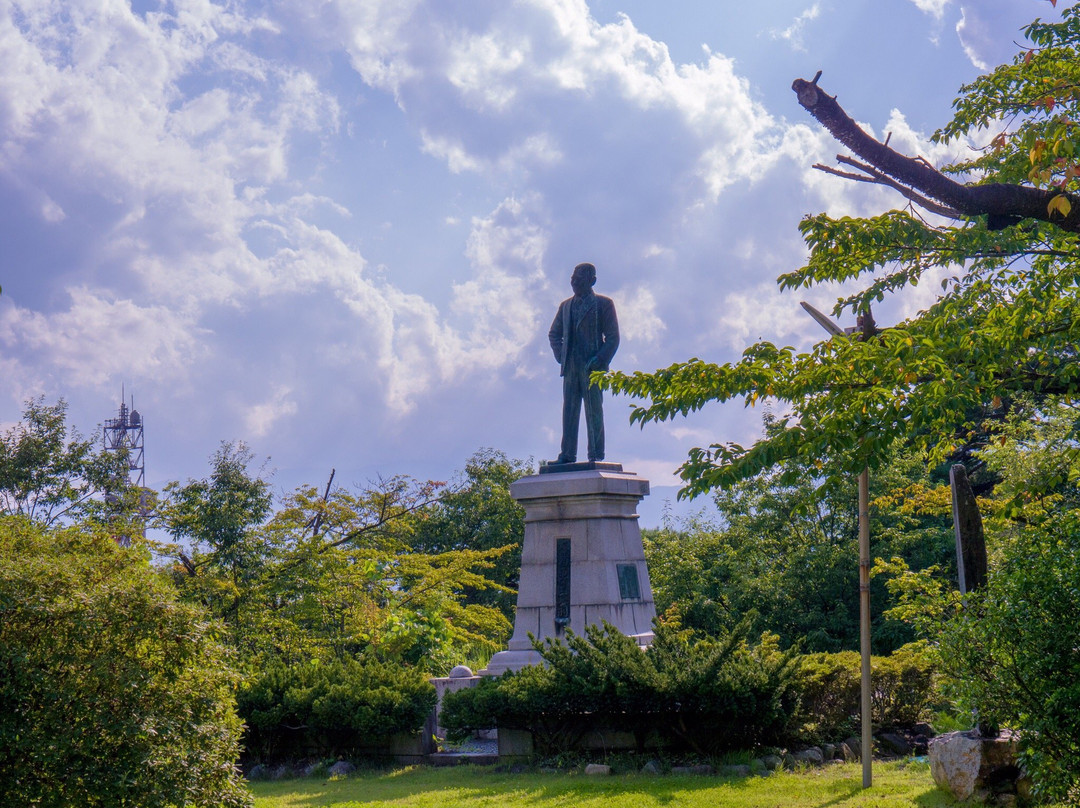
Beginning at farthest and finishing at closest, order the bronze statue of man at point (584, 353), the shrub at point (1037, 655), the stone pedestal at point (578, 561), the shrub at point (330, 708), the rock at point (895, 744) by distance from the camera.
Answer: the bronze statue of man at point (584, 353) < the stone pedestal at point (578, 561) < the rock at point (895, 744) < the shrub at point (330, 708) < the shrub at point (1037, 655)

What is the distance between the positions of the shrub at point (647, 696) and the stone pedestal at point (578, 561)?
1754 millimetres

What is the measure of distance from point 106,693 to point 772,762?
6.53m

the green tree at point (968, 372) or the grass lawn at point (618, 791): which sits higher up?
the green tree at point (968, 372)

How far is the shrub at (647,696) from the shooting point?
9961 millimetres

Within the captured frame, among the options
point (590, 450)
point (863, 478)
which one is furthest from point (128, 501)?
point (863, 478)

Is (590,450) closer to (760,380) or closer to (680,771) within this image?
(680,771)

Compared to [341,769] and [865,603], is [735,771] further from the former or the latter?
[341,769]

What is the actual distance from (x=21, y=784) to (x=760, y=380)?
563 cm

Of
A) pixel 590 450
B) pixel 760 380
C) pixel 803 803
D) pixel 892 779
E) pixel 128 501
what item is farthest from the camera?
pixel 128 501

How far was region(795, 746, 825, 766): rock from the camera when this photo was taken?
10.4 meters

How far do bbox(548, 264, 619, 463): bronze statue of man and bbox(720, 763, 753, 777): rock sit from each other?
5.21 meters

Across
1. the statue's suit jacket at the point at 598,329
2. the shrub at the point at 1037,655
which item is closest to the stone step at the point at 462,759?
the statue's suit jacket at the point at 598,329

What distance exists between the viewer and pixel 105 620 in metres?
6.50

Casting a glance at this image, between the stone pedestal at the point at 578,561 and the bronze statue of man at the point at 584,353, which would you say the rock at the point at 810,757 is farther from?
the bronze statue of man at the point at 584,353
